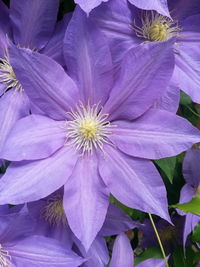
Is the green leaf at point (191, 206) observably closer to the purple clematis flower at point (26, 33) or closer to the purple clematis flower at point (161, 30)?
the purple clematis flower at point (161, 30)

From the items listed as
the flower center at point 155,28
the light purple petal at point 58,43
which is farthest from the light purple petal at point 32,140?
the flower center at point 155,28

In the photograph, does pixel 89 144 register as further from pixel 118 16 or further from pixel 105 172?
pixel 118 16

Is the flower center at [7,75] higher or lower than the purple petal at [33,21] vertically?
lower

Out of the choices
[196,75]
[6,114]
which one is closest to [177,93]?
[196,75]

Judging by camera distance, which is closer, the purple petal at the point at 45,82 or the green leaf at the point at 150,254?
the purple petal at the point at 45,82

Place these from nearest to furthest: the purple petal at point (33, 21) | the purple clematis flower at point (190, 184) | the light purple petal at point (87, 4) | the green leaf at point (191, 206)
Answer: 1. the light purple petal at point (87, 4)
2. the purple petal at point (33, 21)
3. the green leaf at point (191, 206)
4. the purple clematis flower at point (190, 184)

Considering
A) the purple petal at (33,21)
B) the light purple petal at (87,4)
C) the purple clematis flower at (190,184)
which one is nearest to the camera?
the light purple petal at (87,4)

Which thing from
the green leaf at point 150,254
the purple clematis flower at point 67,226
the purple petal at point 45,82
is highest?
the purple petal at point 45,82
